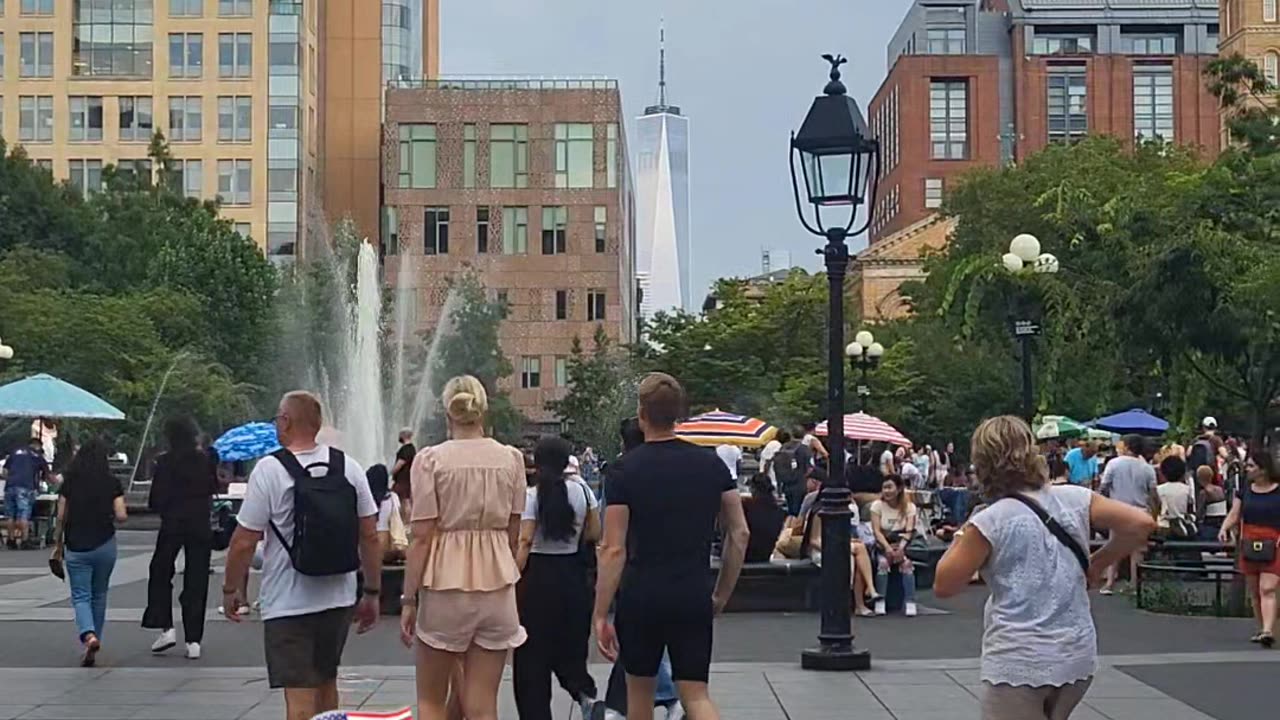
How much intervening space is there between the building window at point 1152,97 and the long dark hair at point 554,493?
11129 centimetres

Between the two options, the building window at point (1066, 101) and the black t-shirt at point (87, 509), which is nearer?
the black t-shirt at point (87, 509)

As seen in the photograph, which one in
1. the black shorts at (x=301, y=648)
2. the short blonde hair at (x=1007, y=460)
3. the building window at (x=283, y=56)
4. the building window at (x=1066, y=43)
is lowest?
the black shorts at (x=301, y=648)

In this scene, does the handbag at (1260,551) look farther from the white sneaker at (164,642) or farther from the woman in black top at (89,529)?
the woman in black top at (89,529)

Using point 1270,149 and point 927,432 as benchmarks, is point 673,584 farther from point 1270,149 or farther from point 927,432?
point 927,432

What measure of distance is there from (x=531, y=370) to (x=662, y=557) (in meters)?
76.7

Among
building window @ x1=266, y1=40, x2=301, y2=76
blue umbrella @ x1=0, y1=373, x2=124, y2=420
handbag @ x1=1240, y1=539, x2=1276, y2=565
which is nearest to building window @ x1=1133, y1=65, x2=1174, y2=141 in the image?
building window @ x1=266, y1=40, x2=301, y2=76

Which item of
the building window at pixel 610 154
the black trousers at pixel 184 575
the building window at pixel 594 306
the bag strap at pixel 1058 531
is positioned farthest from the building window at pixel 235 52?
the bag strap at pixel 1058 531

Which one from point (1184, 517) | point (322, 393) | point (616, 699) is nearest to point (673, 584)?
point (616, 699)

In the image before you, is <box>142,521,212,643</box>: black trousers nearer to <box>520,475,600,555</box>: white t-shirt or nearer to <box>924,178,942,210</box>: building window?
<box>520,475,600,555</box>: white t-shirt

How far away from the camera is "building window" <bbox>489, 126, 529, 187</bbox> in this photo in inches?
3287

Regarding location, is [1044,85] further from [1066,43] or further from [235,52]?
[235,52]

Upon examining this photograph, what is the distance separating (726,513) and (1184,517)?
15.1 metres

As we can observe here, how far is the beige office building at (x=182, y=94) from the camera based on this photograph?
3435 inches

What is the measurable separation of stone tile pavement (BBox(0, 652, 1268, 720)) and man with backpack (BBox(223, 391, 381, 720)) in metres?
3.30
